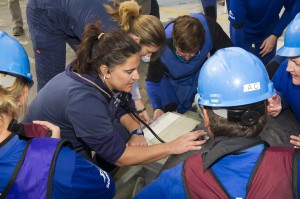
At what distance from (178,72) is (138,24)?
2.05 feet

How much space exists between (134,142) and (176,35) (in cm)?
79

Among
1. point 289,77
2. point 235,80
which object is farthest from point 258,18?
point 235,80

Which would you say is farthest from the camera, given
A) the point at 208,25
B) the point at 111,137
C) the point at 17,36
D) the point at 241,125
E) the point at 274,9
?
the point at 17,36

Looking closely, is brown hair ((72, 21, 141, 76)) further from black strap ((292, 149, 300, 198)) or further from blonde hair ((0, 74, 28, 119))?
black strap ((292, 149, 300, 198))

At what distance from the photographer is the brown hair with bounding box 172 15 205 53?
6.72 feet

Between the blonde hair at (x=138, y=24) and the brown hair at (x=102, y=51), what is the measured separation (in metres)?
0.31

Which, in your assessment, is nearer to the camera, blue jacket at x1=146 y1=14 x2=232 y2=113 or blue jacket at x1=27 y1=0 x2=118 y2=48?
blue jacket at x1=27 y1=0 x2=118 y2=48

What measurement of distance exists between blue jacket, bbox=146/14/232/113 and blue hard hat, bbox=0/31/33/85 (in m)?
1.28

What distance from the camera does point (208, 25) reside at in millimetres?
2271

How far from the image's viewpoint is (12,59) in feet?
3.59

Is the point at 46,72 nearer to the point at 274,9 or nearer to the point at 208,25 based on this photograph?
the point at 208,25

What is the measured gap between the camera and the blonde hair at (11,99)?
3.19 ft

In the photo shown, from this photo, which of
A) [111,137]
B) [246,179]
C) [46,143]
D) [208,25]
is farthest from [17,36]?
[246,179]

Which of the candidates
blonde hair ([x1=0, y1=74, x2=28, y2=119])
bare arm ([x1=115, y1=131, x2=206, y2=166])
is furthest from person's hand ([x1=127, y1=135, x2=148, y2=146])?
blonde hair ([x1=0, y1=74, x2=28, y2=119])
